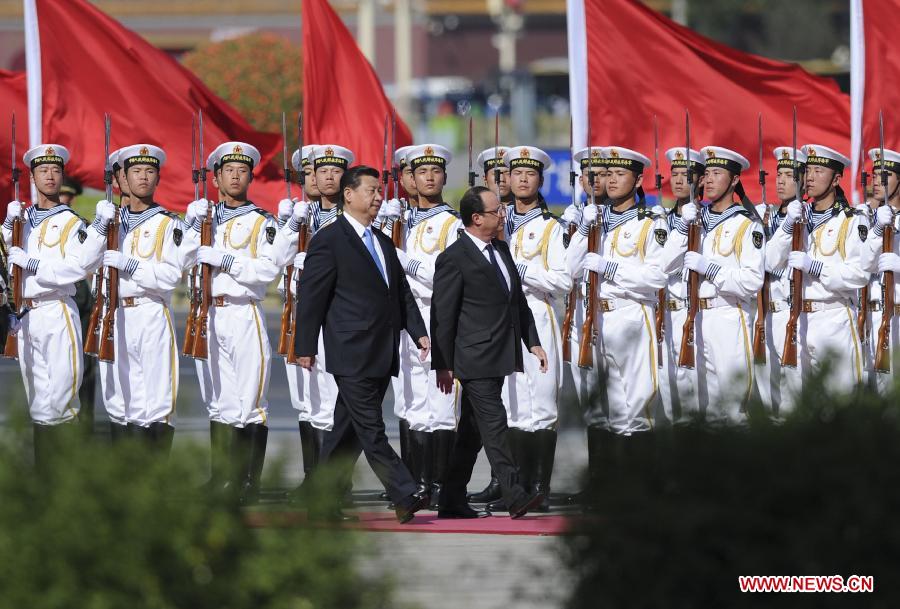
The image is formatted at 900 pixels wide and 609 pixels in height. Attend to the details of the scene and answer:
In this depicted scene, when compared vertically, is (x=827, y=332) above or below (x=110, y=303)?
below

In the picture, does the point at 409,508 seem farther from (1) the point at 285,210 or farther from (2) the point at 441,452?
(1) the point at 285,210

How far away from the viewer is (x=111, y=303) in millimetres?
9484

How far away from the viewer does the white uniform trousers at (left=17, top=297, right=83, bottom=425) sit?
9484mm

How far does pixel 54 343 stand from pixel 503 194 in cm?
266

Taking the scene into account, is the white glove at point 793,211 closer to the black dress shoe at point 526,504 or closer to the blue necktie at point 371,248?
the black dress shoe at point 526,504

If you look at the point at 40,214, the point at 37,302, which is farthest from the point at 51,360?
the point at 40,214

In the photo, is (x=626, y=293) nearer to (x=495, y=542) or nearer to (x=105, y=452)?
(x=495, y=542)

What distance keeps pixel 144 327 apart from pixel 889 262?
3.99 metres

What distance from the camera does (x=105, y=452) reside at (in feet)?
14.8

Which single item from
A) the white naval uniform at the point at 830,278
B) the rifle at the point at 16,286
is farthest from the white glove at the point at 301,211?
the white naval uniform at the point at 830,278

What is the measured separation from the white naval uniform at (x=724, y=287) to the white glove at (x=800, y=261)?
0.52 ft

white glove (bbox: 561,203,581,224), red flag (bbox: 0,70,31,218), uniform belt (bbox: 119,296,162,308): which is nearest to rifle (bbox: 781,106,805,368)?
white glove (bbox: 561,203,581,224)

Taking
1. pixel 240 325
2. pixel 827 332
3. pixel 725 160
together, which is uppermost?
pixel 725 160

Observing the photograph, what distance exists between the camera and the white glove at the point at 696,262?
9.87 meters
